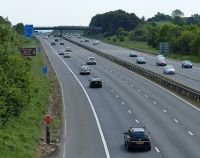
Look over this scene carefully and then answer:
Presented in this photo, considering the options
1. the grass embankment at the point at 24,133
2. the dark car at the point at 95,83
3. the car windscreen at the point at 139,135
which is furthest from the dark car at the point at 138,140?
the dark car at the point at 95,83

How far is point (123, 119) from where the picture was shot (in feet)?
156

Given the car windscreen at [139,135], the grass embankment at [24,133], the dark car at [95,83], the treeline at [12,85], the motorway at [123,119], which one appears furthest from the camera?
the dark car at [95,83]

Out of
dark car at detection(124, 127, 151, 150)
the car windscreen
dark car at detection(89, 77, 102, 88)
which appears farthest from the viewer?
dark car at detection(89, 77, 102, 88)

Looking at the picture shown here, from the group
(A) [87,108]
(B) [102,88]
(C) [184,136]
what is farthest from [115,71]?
(C) [184,136]

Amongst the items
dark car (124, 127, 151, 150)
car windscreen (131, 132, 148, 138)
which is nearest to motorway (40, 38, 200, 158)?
dark car (124, 127, 151, 150)

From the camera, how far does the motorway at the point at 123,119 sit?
115 feet

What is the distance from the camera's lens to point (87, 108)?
54.8 meters

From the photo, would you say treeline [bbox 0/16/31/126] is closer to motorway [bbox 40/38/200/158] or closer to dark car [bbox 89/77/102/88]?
motorway [bbox 40/38/200/158]

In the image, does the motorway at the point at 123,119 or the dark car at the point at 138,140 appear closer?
the dark car at the point at 138,140

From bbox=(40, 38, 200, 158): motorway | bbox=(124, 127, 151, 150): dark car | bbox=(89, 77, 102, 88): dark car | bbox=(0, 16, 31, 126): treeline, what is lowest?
bbox=(89, 77, 102, 88): dark car

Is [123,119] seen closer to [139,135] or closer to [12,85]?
[12,85]

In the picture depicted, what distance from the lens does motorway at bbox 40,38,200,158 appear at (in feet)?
115

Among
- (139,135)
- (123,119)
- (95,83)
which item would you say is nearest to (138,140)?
(139,135)

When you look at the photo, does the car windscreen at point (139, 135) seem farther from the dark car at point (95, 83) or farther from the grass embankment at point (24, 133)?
the dark car at point (95, 83)
